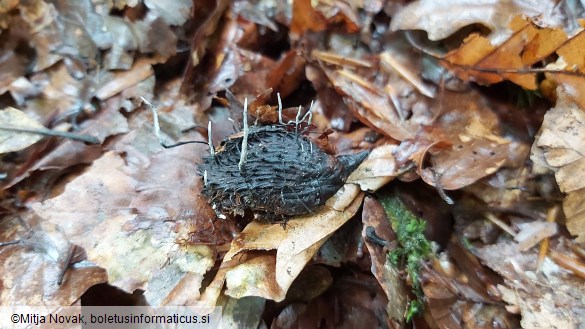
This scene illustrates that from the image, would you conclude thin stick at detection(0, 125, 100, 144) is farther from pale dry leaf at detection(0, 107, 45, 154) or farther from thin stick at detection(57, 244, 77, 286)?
thin stick at detection(57, 244, 77, 286)

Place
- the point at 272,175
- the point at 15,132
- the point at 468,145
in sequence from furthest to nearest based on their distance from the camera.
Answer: the point at 15,132 < the point at 468,145 < the point at 272,175

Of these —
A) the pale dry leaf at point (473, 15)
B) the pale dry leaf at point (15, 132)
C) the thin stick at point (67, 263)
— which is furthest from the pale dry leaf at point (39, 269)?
the pale dry leaf at point (473, 15)

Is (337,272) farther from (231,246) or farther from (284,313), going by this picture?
(231,246)

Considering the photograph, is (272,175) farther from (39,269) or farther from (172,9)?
(172,9)

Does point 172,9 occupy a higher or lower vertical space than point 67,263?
higher

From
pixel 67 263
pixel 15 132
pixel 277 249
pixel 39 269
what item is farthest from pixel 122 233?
pixel 15 132

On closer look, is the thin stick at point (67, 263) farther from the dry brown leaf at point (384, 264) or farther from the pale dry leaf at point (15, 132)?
the dry brown leaf at point (384, 264)
